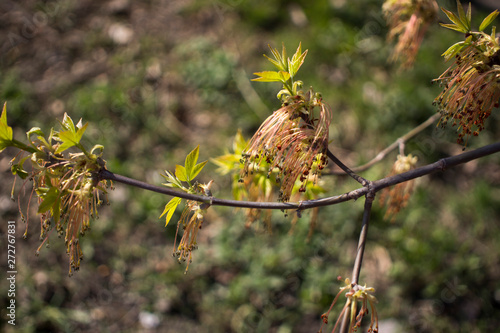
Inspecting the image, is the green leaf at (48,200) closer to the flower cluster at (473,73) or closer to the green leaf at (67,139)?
the green leaf at (67,139)

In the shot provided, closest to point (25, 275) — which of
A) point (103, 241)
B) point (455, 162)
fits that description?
point (103, 241)

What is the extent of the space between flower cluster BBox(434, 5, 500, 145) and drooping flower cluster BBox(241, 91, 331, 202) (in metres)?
0.49

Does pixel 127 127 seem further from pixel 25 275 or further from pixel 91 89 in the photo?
pixel 25 275

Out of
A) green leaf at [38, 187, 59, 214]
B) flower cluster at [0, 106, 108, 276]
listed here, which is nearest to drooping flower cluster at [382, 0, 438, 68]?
flower cluster at [0, 106, 108, 276]

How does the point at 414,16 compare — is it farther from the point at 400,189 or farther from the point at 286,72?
the point at 286,72

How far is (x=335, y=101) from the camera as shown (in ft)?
14.4

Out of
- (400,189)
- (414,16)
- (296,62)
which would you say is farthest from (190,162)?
(414,16)

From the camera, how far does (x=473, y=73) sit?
1.58m

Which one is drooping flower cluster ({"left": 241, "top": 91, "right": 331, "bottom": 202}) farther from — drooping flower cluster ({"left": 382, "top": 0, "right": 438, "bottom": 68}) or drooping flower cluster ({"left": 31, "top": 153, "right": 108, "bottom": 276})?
drooping flower cluster ({"left": 382, "top": 0, "right": 438, "bottom": 68})

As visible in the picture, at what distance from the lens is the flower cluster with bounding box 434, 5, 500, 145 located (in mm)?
1493

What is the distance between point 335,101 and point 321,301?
6.74ft

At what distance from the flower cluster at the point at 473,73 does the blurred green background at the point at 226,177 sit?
80.6 inches

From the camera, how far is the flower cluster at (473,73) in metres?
1.49

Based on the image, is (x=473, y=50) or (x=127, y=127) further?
(x=127, y=127)
